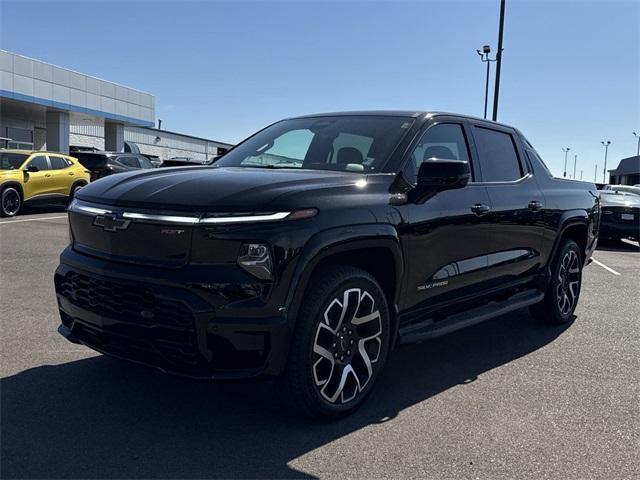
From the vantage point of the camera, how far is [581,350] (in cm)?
510

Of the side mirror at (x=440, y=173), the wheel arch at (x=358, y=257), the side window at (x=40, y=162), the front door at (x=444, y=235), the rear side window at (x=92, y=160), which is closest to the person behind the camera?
the wheel arch at (x=358, y=257)

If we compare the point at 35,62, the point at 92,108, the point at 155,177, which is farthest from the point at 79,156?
the point at 155,177

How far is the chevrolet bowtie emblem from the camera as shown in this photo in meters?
3.19

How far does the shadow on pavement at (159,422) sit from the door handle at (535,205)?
4.85ft

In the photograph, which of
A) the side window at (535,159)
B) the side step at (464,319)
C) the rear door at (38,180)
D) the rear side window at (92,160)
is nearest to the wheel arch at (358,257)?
the side step at (464,319)

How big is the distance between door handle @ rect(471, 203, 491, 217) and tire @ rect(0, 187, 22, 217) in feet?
40.1

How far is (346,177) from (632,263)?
9424 mm

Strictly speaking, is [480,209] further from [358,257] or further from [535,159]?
[535,159]

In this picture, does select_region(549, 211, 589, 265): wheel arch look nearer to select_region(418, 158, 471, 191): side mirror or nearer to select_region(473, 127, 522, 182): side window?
select_region(473, 127, 522, 182): side window

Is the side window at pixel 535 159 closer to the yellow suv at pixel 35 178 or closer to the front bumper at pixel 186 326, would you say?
the front bumper at pixel 186 326

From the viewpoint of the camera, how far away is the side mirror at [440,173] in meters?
3.72

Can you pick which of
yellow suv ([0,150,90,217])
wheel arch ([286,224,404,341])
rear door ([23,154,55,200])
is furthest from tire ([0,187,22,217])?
wheel arch ([286,224,404,341])

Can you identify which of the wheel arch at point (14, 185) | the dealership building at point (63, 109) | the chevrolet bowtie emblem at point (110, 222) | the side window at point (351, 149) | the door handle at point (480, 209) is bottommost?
the wheel arch at point (14, 185)

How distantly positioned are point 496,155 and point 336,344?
8.17 feet
